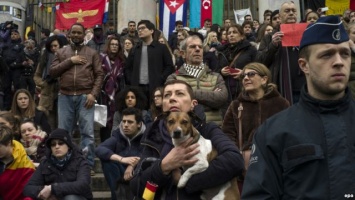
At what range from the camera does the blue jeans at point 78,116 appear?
26.6 feet

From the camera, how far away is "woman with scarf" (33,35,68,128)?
9.28 meters

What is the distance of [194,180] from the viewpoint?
12.1ft

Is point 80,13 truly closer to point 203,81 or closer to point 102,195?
point 102,195

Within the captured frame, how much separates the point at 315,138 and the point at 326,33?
1.50 feet

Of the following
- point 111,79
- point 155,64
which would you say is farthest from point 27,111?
point 155,64

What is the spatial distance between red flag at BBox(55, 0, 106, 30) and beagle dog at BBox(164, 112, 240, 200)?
12708mm

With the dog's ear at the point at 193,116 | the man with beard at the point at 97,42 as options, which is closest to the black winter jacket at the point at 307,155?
the dog's ear at the point at 193,116

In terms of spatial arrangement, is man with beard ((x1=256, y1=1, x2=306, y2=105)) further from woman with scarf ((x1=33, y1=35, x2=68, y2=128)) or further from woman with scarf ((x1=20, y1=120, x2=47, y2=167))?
woman with scarf ((x1=33, y1=35, x2=68, y2=128))

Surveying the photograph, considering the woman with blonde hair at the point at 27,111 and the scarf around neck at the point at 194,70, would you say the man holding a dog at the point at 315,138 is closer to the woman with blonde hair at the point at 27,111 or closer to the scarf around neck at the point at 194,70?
the scarf around neck at the point at 194,70

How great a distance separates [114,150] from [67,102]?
1.58m

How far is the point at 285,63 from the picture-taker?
675cm

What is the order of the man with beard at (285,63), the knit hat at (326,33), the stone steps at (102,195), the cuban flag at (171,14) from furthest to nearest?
the cuban flag at (171,14), the stone steps at (102,195), the man with beard at (285,63), the knit hat at (326,33)

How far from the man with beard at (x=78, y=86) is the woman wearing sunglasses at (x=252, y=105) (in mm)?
2982

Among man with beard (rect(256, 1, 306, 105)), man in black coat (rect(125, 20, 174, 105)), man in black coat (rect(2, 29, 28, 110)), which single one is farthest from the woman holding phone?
man in black coat (rect(2, 29, 28, 110))
